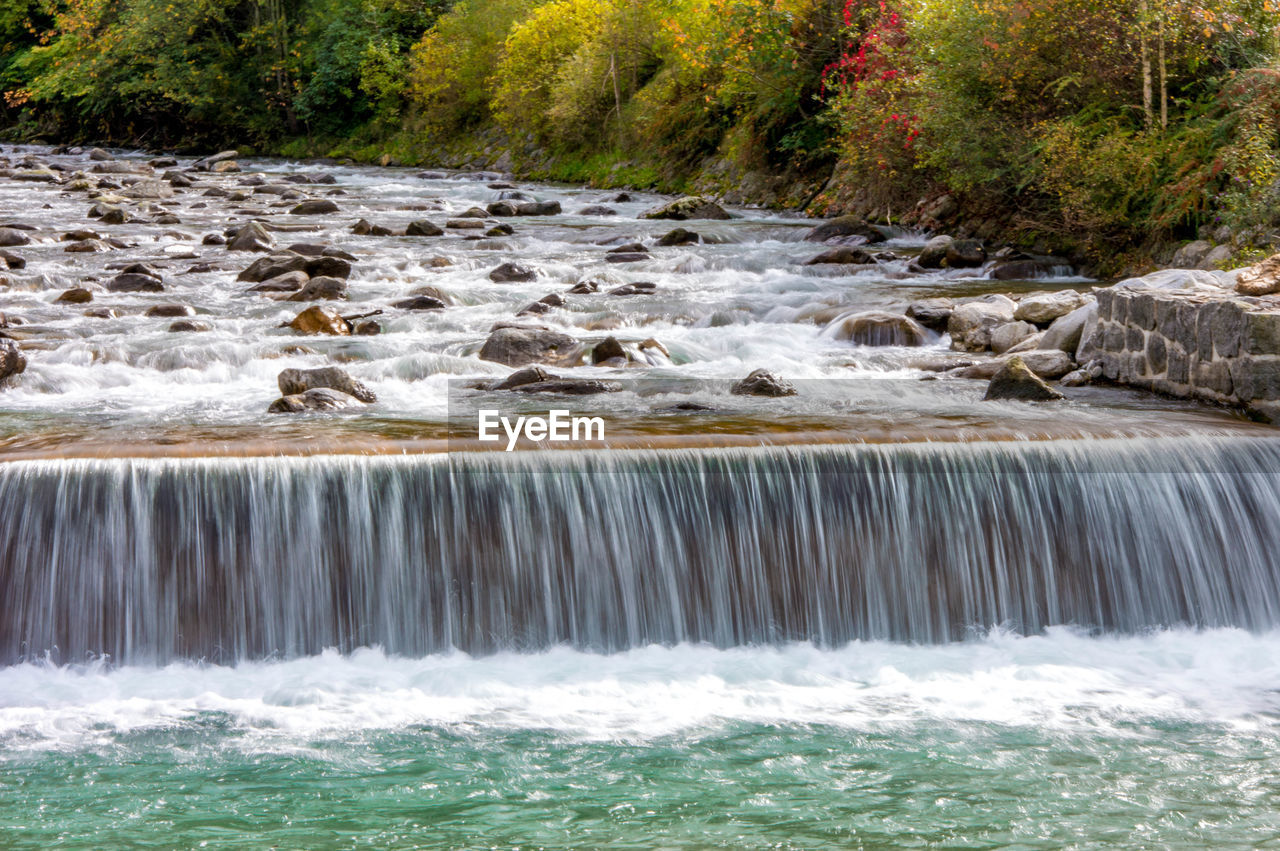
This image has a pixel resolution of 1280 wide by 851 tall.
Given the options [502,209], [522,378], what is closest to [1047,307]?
[522,378]

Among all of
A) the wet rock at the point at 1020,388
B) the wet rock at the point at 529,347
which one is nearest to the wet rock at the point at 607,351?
the wet rock at the point at 529,347

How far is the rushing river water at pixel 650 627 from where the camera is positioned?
5160 mm

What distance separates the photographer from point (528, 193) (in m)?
29.3

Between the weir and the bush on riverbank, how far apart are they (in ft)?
21.1

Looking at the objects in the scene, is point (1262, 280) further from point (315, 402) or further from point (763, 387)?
point (315, 402)

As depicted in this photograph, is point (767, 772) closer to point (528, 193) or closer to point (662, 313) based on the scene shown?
point (662, 313)

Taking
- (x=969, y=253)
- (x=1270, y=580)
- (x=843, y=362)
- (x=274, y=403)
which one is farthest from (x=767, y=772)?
(x=969, y=253)

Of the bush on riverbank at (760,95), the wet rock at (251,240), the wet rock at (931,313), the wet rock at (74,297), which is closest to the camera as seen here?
the wet rock at (931,313)

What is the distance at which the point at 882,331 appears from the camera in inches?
492

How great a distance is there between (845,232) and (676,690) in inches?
560

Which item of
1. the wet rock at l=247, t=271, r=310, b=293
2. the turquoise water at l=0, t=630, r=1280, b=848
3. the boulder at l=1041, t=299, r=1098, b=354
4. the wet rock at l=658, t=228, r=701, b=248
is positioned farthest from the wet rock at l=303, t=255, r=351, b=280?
the turquoise water at l=0, t=630, r=1280, b=848

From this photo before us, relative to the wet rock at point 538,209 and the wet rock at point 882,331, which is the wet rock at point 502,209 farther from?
the wet rock at point 882,331

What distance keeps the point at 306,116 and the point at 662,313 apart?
34612 millimetres

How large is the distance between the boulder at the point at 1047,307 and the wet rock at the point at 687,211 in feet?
35.9
